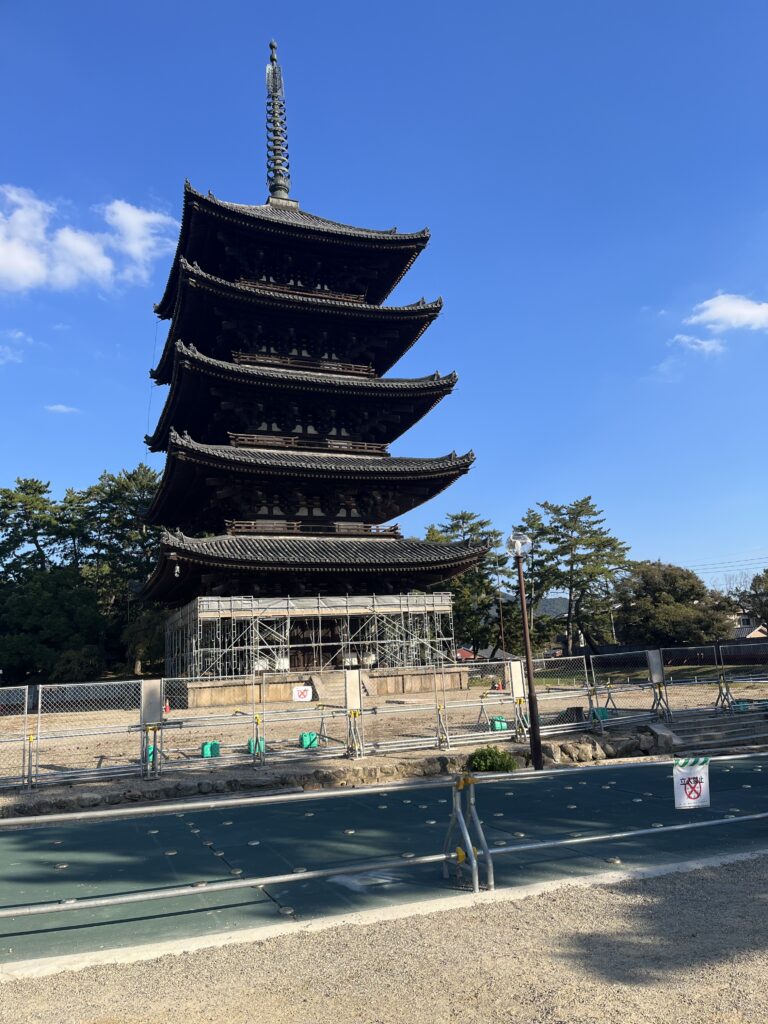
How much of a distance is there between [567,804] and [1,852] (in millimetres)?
7736

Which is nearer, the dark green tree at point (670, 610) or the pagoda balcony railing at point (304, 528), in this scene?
the pagoda balcony railing at point (304, 528)

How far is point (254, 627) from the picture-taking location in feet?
87.1

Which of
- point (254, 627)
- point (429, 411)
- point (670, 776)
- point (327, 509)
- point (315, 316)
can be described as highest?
point (315, 316)

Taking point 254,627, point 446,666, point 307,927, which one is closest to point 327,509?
point 254,627

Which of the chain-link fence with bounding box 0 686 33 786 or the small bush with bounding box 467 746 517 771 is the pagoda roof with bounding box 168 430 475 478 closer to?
the chain-link fence with bounding box 0 686 33 786

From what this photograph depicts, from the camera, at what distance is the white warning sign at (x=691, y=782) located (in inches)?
280

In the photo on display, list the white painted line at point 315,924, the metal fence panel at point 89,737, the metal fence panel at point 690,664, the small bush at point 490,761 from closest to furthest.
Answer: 1. the white painted line at point 315,924
2. the small bush at point 490,761
3. the metal fence panel at point 89,737
4. the metal fence panel at point 690,664

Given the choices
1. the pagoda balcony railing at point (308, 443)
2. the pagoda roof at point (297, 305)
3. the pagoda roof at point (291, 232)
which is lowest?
the pagoda balcony railing at point (308, 443)

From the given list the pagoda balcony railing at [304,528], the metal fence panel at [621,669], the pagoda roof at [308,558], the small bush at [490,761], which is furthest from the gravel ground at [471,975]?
the metal fence panel at [621,669]

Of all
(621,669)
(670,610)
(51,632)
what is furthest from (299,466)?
(670,610)

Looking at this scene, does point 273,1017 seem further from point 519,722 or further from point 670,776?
point 519,722

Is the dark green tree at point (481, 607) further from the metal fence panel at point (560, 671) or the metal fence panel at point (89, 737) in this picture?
the metal fence panel at point (89, 737)

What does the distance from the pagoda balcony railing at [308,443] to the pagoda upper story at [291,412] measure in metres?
0.06

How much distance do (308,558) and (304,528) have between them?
3.22 m
